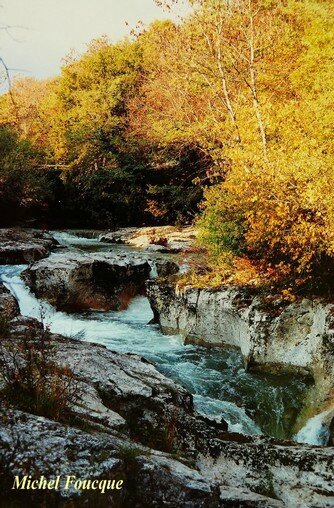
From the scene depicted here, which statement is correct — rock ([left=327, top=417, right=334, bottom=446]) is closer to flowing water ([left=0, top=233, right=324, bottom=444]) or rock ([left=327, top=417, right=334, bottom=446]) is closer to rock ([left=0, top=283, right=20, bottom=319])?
flowing water ([left=0, top=233, right=324, bottom=444])

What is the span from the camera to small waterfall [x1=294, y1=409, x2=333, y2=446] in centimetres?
625

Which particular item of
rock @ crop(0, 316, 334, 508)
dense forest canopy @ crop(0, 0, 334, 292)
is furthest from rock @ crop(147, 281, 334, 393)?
rock @ crop(0, 316, 334, 508)

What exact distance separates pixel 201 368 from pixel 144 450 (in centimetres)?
507

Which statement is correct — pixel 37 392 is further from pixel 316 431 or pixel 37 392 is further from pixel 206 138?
pixel 206 138

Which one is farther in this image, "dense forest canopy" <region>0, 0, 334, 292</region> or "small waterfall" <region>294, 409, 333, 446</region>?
"dense forest canopy" <region>0, 0, 334, 292</region>

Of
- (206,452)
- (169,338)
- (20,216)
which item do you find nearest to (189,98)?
(20,216)

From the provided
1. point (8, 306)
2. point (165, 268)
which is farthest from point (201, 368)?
point (165, 268)

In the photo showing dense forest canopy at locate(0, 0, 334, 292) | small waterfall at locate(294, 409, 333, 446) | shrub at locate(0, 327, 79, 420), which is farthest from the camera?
dense forest canopy at locate(0, 0, 334, 292)

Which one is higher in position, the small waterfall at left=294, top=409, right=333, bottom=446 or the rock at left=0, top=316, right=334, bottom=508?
the rock at left=0, top=316, right=334, bottom=508

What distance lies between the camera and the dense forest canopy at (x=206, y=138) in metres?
9.11

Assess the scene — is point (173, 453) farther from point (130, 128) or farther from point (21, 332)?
point (130, 128)

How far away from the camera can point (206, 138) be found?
17.8 m

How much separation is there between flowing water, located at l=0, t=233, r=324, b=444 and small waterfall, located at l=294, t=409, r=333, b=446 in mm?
23

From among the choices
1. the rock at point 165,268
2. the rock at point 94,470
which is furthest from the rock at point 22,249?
the rock at point 94,470
